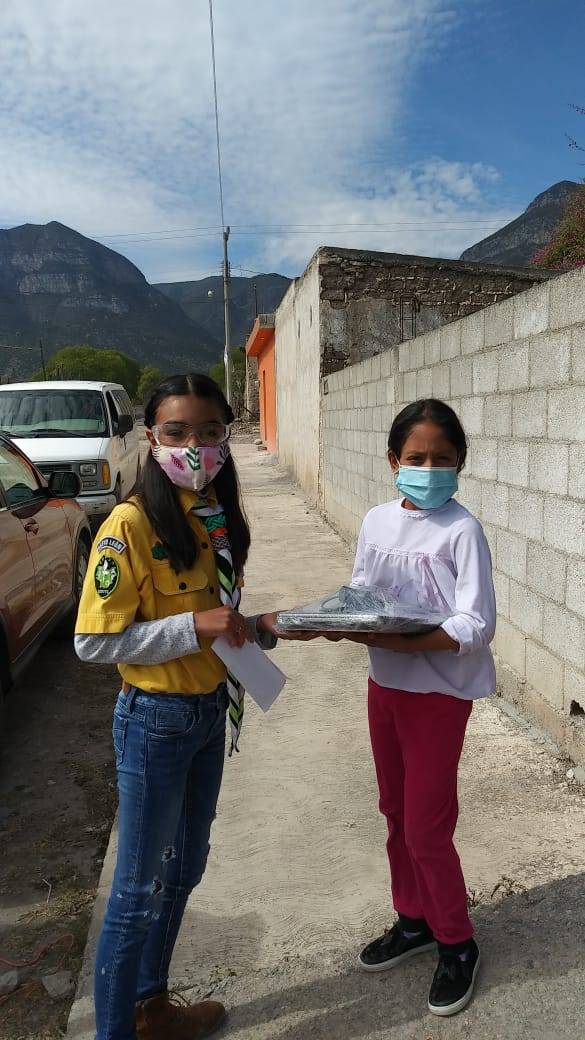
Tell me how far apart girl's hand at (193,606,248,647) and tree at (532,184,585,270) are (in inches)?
518

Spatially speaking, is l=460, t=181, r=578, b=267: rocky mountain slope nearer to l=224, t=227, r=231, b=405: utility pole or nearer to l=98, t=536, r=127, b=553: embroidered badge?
l=224, t=227, r=231, b=405: utility pole

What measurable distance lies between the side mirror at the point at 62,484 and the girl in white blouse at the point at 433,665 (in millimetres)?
3667

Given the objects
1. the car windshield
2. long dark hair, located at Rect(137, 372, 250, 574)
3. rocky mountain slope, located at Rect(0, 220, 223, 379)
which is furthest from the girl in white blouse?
rocky mountain slope, located at Rect(0, 220, 223, 379)

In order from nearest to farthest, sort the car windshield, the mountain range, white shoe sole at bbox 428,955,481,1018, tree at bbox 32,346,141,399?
white shoe sole at bbox 428,955,481,1018, the car windshield, tree at bbox 32,346,141,399, the mountain range

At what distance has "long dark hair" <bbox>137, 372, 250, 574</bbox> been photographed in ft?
5.75

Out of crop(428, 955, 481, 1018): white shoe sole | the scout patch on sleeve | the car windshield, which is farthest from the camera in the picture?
the car windshield

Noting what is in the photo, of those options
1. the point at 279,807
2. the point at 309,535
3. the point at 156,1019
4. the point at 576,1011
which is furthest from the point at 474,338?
the point at 309,535

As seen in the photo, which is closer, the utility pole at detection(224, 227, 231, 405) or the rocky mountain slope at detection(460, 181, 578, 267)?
the utility pole at detection(224, 227, 231, 405)

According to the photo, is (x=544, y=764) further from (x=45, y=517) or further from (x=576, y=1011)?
(x=45, y=517)

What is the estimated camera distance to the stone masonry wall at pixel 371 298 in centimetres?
1098

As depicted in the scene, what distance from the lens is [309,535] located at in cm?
962

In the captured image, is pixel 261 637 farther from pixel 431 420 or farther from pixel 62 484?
pixel 62 484

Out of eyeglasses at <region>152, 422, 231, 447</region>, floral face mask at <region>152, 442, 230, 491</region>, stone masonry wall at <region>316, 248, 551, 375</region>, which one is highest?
stone masonry wall at <region>316, 248, 551, 375</region>

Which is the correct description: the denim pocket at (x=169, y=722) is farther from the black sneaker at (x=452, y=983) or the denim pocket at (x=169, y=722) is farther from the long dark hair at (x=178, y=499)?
the black sneaker at (x=452, y=983)
